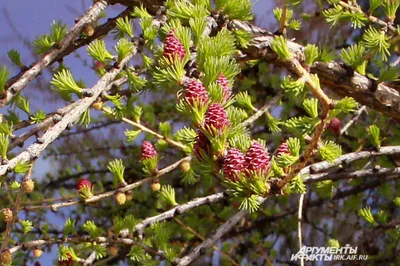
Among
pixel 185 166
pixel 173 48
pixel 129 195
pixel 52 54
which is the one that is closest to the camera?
pixel 173 48

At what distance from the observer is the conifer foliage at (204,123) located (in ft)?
2.69

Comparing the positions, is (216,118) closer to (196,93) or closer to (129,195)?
(196,93)

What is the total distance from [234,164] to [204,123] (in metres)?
0.07

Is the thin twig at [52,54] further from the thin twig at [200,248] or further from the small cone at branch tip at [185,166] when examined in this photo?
the thin twig at [200,248]

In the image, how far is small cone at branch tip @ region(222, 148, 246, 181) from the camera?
0.79 m

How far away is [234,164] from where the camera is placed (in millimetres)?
793

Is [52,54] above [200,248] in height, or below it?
above

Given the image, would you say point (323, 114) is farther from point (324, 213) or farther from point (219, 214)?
point (324, 213)

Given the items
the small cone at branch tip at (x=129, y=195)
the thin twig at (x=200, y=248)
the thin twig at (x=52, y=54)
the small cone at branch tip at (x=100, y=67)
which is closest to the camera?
the thin twig at (x=52, y=54)

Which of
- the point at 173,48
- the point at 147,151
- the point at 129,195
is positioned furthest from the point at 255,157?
the point at 129,195

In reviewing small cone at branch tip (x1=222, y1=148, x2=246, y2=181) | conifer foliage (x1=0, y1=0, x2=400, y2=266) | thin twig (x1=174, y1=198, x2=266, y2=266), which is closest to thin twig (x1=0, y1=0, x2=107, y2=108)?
conifer foliage (x1=0, y1=0, x2=400, y2=266)

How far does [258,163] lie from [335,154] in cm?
21

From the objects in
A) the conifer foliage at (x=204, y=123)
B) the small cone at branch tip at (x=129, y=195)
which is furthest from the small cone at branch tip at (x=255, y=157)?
the small cone at branch tip at (x=129, y=195)

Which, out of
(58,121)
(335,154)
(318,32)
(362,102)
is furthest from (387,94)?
(318,32)
